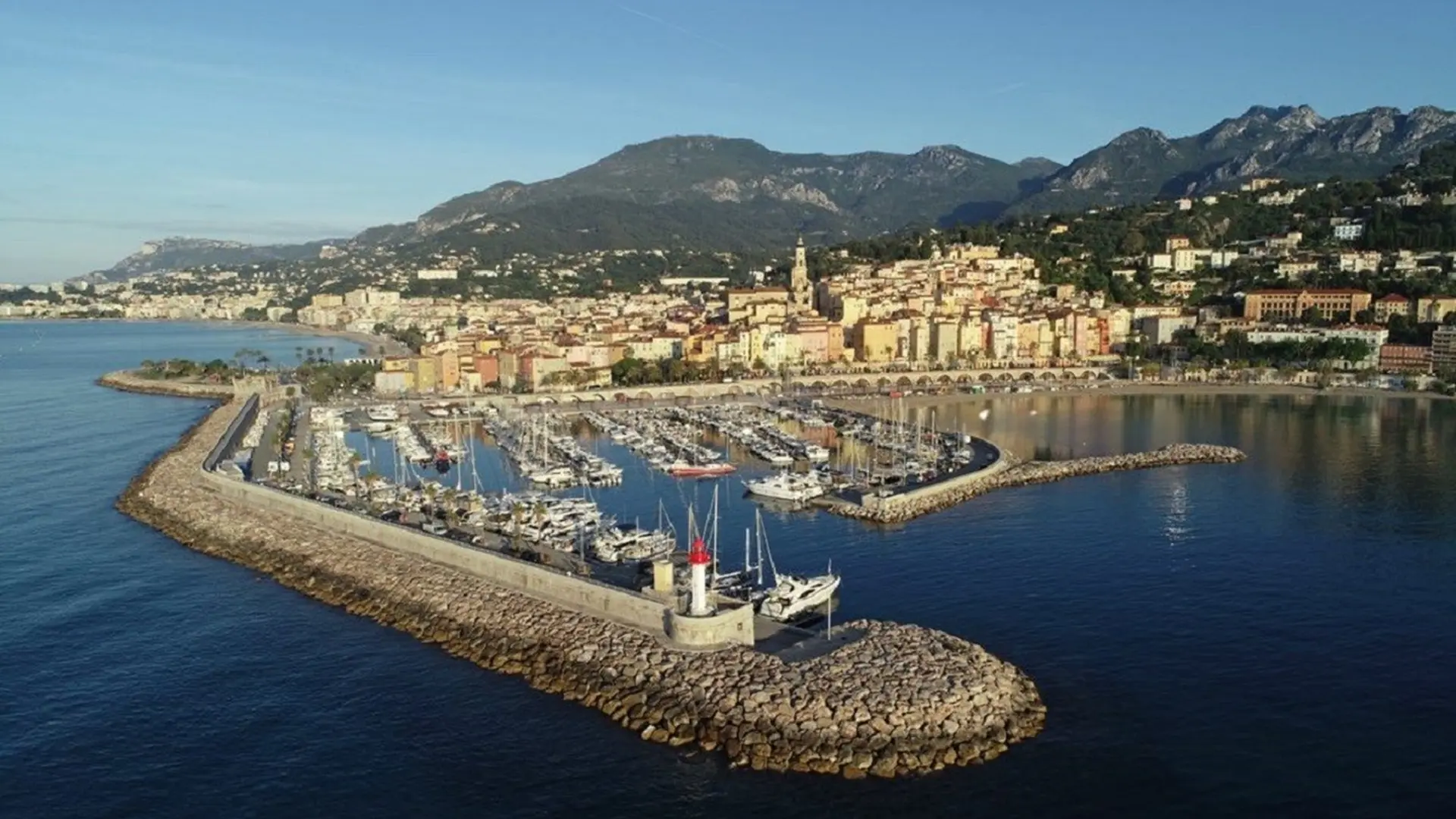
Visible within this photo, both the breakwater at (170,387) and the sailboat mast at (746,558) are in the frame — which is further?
the breakwater at (170,387)

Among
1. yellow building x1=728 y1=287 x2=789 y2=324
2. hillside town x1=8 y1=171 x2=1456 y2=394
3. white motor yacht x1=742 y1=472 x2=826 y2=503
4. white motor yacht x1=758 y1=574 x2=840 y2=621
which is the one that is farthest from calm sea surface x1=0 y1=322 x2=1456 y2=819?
yellow building x1=728 y1=287 x2=789 y2=324

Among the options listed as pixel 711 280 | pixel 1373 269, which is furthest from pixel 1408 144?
pixel 711 280

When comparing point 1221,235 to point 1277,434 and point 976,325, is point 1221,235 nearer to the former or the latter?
point 976,325

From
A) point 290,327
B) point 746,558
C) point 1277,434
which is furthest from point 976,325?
point 290,327

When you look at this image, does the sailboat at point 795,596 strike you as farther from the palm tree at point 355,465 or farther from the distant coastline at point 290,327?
the distant coastline at point 290,327

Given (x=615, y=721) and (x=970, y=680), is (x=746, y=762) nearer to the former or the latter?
(x=615, y=721)

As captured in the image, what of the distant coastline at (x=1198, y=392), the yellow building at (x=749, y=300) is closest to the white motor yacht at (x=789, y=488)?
the distant coastline at (x=1198, y=392)

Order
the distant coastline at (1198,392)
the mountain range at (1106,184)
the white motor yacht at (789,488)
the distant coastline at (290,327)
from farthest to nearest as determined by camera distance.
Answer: the mountain range at (1106,184) < the distant coastline at (290,327) < the distant coastline at (1198,392) < the white motor yacht at (789,488)

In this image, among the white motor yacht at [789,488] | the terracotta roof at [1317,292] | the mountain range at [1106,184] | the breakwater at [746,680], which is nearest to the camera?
the breakwater at [746,680]
